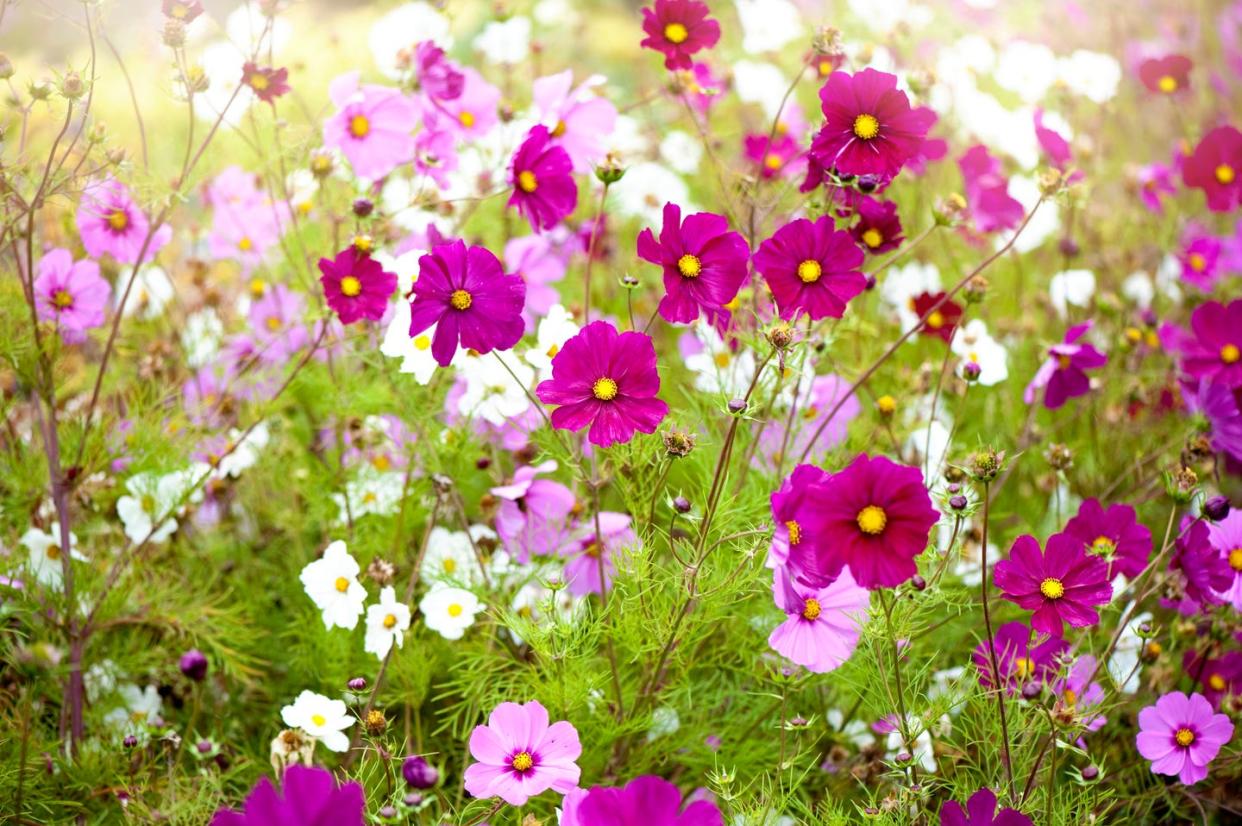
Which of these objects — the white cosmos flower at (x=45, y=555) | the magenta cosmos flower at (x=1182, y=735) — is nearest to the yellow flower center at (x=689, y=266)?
the magenta cosmos flower at (x=1182, y=735)

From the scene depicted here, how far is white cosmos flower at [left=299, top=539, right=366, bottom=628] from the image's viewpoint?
3.34ft

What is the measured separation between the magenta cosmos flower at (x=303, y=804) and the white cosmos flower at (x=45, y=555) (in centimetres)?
59

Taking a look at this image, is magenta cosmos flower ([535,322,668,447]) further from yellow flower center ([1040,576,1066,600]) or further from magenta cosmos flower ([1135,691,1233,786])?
magenta cosmos flower ([1135,691,1233,786])

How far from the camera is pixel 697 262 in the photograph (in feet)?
2.87

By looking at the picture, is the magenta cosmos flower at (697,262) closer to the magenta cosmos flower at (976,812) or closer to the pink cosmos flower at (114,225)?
the magenta cosmos flower at (976,812)

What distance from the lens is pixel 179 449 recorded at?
1.25 meters

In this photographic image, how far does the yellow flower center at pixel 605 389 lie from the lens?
2.74 ft

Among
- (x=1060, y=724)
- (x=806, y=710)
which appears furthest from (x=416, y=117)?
(x=1060, y=724)

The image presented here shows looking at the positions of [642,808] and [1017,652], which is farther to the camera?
[1017,652]

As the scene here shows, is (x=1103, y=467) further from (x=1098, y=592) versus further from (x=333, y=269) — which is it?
(x=333, y=269)

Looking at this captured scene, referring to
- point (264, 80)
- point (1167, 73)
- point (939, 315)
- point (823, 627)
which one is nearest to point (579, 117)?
point (264, 80)

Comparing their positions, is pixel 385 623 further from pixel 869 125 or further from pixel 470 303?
pixel 869 125

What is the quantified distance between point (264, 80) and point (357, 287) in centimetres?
29

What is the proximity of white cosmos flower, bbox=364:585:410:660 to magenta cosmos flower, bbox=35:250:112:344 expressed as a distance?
46 cm
